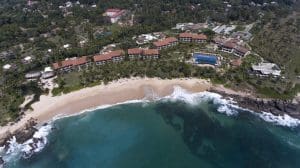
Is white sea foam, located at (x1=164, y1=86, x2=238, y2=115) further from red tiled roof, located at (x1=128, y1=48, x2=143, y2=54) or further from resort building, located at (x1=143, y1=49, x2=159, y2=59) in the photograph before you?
red tiled roof, located at (x1=128, y1=48, x2=143, y2=54)

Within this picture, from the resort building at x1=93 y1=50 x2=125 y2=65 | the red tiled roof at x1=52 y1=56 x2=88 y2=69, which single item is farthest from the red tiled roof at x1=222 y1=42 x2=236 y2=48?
the red tiled roof at x1=52 y1=56 x2=88 y2=69

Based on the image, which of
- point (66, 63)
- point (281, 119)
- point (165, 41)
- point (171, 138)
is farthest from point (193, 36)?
point (171, 138)

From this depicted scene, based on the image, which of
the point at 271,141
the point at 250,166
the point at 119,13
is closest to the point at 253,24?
the point at 119,13

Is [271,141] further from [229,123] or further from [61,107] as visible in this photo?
[61,107]

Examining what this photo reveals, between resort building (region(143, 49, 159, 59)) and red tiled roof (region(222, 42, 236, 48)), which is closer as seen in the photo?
resort building (region(143, 49, 159, 59))

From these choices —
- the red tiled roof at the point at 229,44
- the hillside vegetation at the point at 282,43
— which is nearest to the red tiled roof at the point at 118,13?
the red tiled roof at the point at 229,44

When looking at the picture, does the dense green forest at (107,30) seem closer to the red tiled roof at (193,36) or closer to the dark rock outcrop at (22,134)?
the dark rock outcrop at (22,134)

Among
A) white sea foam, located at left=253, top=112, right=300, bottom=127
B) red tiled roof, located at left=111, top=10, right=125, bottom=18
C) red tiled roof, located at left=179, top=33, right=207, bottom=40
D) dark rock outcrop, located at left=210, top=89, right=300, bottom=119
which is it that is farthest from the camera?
red tiled roof, located at left=111, top=10, right=125, bottom=18
